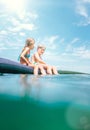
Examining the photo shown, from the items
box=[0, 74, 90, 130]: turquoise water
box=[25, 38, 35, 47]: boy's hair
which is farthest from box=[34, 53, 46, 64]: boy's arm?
box=[0, 74, 90, 130]: turquoise water

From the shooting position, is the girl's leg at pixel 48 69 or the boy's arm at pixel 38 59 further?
the boy's arm at pixel 38 59

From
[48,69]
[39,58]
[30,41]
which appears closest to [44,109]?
[48,69]

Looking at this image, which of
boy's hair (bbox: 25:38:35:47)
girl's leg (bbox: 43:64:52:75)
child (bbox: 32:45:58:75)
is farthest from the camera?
boy's hair (bbox: 25:38:35:47)

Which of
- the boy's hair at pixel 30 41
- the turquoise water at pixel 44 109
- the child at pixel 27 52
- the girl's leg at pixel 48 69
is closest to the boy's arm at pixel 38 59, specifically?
the child at pixel 27 52

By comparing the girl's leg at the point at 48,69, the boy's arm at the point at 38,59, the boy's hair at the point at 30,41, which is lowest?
the girl's leg at the point at 48,69

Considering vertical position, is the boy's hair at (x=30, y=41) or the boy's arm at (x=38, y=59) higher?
the boy's hair at (x=30, y=41)

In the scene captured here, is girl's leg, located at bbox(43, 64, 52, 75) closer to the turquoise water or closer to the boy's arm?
the boy's arm

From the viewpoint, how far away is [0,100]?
328 cm

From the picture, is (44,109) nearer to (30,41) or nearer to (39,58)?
(30,41)

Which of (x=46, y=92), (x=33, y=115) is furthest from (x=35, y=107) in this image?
(x=46, y=92)

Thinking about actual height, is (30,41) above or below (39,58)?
above

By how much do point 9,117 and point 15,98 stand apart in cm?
72

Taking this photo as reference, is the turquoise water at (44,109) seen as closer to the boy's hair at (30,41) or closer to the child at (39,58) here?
the child at (39,58)

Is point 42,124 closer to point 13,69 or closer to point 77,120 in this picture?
point 77,120
